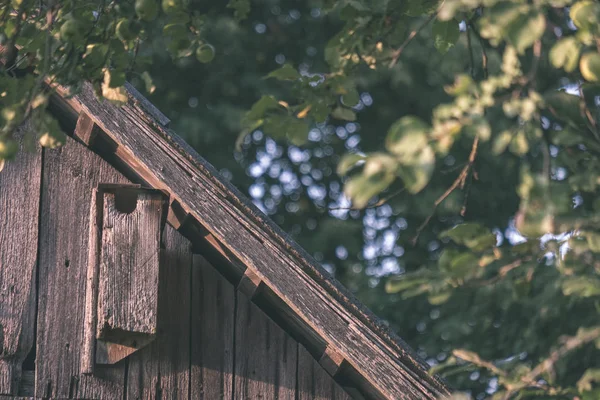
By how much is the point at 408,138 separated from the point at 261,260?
1886mm

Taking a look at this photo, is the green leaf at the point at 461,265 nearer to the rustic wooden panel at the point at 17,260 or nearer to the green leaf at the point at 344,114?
the green leaf at the point at 344,114

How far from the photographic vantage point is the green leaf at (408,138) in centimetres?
201

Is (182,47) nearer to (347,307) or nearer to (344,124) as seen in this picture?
(347,307)

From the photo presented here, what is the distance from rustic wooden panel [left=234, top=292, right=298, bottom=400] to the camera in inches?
159

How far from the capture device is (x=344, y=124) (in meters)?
14.5

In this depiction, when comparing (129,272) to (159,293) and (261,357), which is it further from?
(261,357)

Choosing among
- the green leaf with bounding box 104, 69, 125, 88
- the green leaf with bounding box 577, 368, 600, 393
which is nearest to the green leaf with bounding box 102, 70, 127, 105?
the green leaf with bounding box 104, 69, 125, 88

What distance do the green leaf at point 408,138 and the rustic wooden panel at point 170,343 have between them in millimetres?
2271

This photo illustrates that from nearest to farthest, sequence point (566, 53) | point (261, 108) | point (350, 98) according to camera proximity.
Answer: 1. point (566, 53)
2. point (261, 108)
3. point (350, 98)

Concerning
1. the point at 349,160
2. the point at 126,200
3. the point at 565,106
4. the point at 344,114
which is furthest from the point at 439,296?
the point at 126,200

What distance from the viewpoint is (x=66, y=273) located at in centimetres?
413

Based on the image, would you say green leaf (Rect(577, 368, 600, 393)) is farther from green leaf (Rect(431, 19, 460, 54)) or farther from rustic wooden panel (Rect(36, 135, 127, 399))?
rustic wooden panel (Rect(36, 135, 127, 399))

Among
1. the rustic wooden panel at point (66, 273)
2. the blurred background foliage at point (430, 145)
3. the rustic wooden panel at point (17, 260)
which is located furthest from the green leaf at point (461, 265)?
the rustic wooden panel at point (17, 260)

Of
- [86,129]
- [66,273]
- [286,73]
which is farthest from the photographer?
[86,129]
